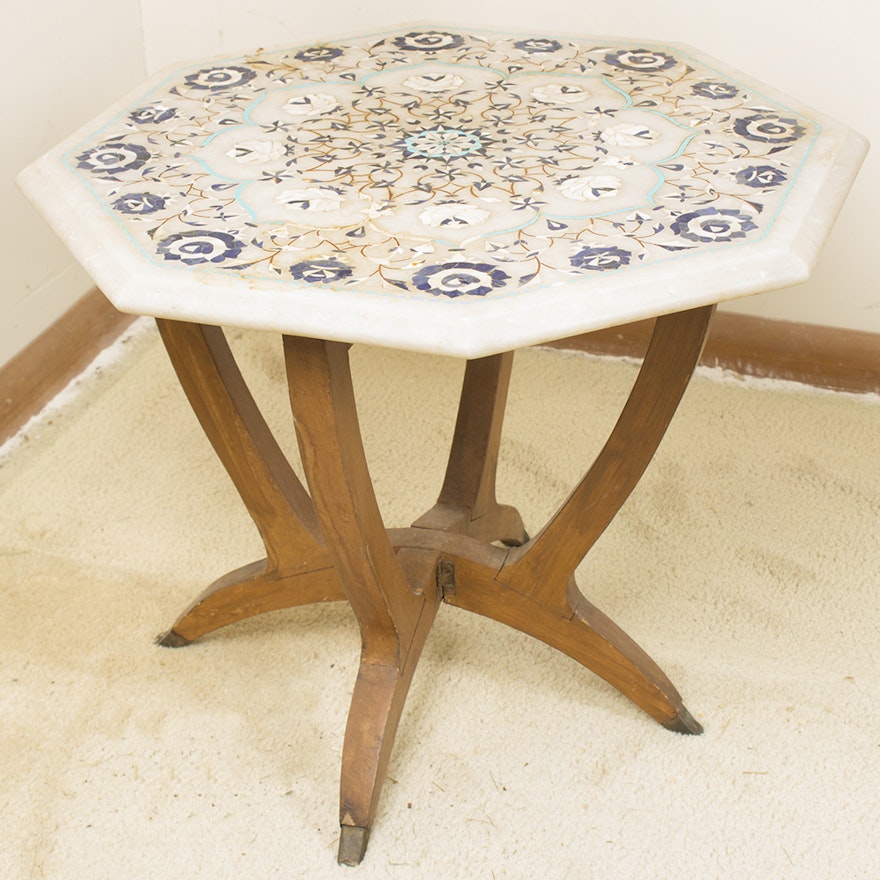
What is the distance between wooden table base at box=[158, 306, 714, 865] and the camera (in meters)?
1.24

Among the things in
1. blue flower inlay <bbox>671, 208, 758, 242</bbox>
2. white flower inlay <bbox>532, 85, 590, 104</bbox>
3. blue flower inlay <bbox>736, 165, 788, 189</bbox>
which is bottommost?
white flower inlay <bbox>532, 85, 590, 104</bbox>

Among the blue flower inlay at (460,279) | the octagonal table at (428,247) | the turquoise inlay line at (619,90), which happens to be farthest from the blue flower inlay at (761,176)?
the blue flower inlay at (460,279)

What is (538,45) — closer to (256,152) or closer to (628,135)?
(628,135)

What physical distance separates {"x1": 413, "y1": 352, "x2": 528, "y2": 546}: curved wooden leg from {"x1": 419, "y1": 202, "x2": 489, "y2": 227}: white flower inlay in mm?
380

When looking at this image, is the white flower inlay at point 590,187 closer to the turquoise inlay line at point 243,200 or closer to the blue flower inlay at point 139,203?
the turquoise inlay line at point 243,200

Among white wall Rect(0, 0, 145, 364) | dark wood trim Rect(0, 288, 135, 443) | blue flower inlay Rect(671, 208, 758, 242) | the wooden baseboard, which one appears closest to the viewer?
blue flower inlay Rect(671, 208, 758, 242)

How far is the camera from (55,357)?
7.31 ft

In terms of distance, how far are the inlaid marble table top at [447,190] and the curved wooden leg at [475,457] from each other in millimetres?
347

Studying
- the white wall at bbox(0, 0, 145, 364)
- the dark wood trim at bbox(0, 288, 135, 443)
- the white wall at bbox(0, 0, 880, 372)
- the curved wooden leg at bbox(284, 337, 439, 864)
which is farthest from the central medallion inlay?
the dark wood trim at bbox(0, 288, 135, 443)

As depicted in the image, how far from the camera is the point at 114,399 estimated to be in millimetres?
2230

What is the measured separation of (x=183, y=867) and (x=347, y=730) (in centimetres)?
26

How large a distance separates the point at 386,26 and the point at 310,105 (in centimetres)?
53

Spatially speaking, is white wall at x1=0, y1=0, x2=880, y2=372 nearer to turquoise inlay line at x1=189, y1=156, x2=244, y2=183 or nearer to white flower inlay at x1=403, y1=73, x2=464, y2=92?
white flower inlay at x1=403, y1=73, x2=464, y2=92

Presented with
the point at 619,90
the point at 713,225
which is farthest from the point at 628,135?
the point at 713,225
